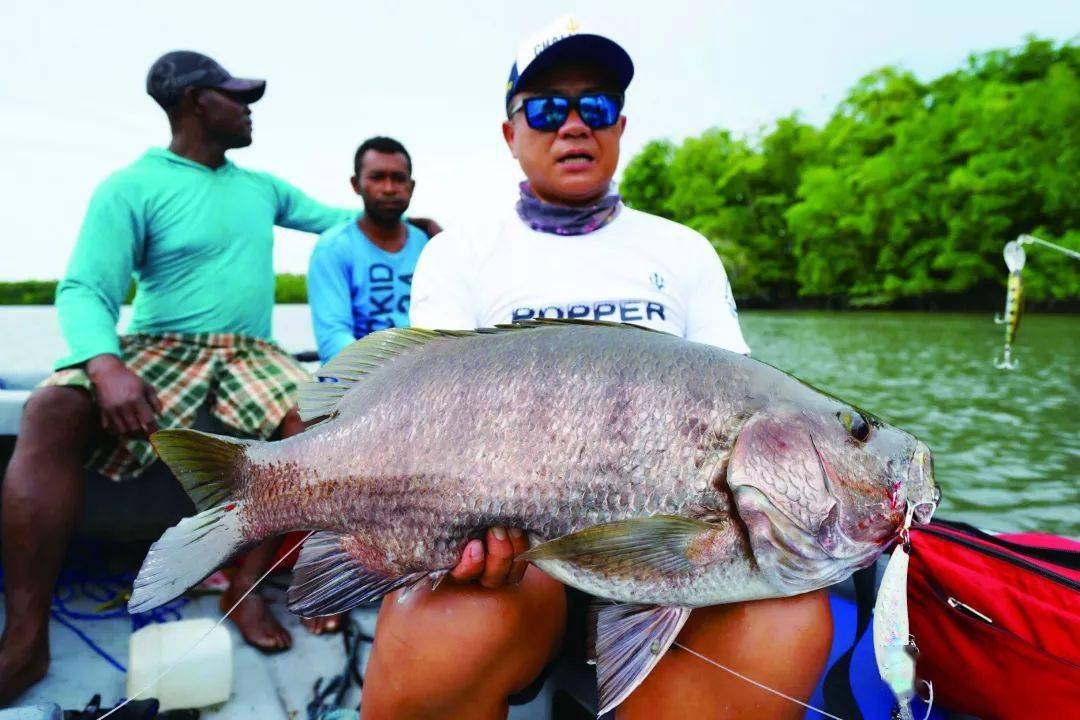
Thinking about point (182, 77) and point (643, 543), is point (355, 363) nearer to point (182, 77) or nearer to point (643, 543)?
point (643, 543)

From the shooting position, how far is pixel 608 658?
134 cm

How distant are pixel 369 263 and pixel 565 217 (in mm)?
2398

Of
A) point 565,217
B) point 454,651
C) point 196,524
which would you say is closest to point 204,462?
point 196,524

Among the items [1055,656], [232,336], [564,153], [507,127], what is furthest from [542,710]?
[232,336]

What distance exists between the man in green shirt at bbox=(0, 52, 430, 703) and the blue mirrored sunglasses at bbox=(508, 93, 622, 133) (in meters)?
1.84

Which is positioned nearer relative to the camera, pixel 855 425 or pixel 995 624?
pixel 855 425

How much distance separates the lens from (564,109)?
2.03 metres

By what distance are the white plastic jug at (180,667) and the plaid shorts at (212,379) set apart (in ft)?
2.82

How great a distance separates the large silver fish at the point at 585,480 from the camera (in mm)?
1280

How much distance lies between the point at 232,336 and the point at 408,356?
2.09m

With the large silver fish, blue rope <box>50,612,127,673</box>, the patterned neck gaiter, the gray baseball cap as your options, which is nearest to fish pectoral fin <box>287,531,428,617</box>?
the large silver fish

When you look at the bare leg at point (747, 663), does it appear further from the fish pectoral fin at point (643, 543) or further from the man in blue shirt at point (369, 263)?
the man in blue shirt at point (369, 263)

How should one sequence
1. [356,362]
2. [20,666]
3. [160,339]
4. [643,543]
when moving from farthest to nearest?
[160,339] < [20,666] < [356,362] < [643,543]

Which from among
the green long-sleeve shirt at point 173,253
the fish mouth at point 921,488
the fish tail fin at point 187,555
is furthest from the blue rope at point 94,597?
the fish mouth at point 921,488
